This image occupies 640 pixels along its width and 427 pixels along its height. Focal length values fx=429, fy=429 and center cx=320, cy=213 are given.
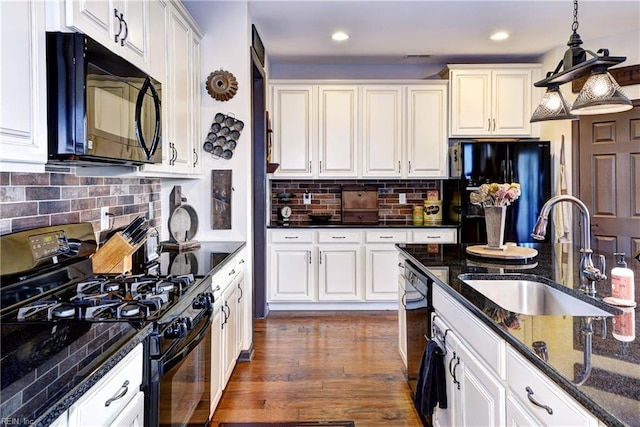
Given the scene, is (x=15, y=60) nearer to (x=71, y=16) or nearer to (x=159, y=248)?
(x=71, y=16)

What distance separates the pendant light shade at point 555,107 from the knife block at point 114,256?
2.16m

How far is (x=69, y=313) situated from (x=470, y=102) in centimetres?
416

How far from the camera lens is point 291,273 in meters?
4.35

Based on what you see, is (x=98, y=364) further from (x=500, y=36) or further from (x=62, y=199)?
(x=500, y=36)

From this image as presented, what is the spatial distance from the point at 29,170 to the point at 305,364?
7.54 feet

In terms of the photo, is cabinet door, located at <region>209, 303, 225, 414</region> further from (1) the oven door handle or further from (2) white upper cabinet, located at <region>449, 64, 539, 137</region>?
(2) white upper cabinet, located at <region>449, 64, 539, 137</region>

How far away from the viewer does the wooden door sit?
12.3 ft

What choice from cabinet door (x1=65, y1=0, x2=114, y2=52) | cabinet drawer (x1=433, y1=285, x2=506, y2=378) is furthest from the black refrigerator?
cabinet door (x1=65, y1=0, x2=114, y2=52)

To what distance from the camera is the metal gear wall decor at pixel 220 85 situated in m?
3.08

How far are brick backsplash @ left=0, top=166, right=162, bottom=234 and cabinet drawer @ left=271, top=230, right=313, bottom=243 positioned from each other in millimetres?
1749

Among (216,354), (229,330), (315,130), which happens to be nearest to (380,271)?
(315,130)

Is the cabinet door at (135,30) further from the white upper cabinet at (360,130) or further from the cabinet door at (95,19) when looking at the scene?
the white upper cabinet at (360,130)

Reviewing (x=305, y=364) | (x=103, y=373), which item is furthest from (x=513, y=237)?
(x=103, y=373)

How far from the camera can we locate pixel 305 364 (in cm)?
309
